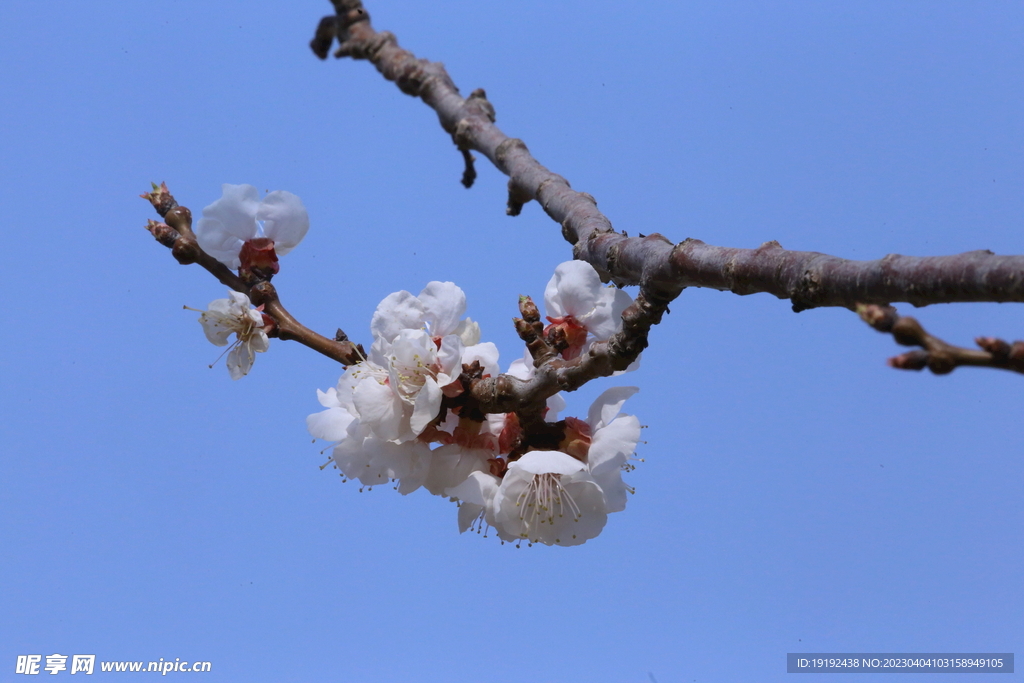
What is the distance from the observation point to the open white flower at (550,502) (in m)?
1.74

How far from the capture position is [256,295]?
2061 millimetres

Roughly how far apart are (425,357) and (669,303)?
606mm

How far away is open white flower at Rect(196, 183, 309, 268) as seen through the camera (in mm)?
2090

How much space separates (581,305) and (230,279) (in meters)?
1.01

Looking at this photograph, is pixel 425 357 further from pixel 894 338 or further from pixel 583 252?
pixel 894 338

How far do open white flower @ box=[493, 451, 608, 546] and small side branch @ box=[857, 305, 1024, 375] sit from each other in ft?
2.89

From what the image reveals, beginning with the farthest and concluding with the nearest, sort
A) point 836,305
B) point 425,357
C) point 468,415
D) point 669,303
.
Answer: point 468,415
point 425,357
point 669,303
point 836,305

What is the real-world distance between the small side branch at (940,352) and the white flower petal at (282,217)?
1.65 meters

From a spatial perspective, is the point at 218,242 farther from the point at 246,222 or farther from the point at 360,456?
the point at 360,456

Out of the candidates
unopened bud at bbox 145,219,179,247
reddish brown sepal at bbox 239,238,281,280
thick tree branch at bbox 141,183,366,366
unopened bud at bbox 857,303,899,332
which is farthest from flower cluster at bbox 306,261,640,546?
unopened bud at bbox 857,303,899,332

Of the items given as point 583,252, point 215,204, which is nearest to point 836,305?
point 583,252

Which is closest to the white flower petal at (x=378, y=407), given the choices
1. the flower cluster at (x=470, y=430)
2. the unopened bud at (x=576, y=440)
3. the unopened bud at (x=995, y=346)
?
the flower cluster at (x=470, y=430)

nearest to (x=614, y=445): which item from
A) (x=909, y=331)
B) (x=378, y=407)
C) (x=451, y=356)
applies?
(x=451, y=356)

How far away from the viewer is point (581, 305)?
6.09 ft
